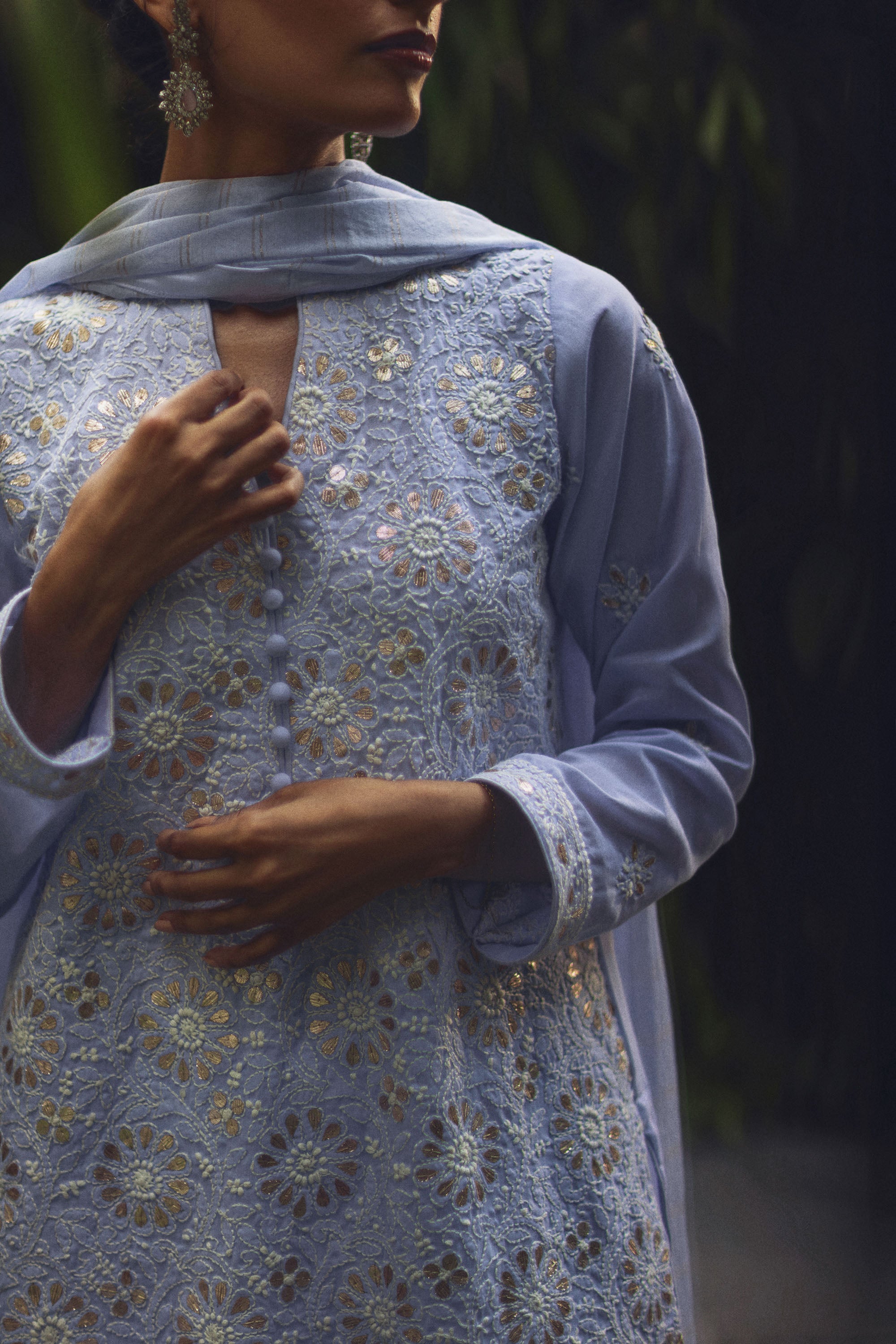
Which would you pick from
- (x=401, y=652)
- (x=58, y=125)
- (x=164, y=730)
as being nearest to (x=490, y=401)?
(x=401, y=652)

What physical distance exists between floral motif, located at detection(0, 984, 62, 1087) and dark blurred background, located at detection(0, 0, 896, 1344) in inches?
38.6

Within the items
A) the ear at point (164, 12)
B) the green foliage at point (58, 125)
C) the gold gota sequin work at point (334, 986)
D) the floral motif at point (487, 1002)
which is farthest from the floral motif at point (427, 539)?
the green foliage at point (58, 125)

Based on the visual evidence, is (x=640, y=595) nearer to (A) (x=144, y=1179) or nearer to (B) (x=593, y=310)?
(B) (x=593, y=310)

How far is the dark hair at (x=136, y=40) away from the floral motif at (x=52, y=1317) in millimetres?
731

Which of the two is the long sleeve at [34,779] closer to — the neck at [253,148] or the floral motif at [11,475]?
the floral motif at [11,475]

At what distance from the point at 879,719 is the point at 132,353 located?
1.13 meters

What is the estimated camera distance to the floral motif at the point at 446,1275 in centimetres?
73

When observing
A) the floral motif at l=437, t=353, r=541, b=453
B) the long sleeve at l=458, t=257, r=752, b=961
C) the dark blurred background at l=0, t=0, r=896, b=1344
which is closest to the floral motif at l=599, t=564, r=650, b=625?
the long sleeve at l=458, t=257, r=752, b=961

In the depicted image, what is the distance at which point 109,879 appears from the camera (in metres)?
0.78

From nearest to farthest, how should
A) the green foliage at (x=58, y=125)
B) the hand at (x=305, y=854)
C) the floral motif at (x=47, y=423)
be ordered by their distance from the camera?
the hand at (x=305, y=854) → the floral motif at (x=47, y=423) → the green foliage at (x=58, y=125)

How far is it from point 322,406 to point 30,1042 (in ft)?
1.25

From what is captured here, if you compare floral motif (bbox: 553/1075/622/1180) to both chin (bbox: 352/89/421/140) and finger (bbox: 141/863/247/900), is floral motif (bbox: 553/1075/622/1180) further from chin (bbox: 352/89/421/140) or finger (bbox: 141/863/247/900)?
chin (bbox: 352/89/421/140)

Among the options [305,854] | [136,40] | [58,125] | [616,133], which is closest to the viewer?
[305,854]

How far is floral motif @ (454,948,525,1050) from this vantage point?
0.77 meters
